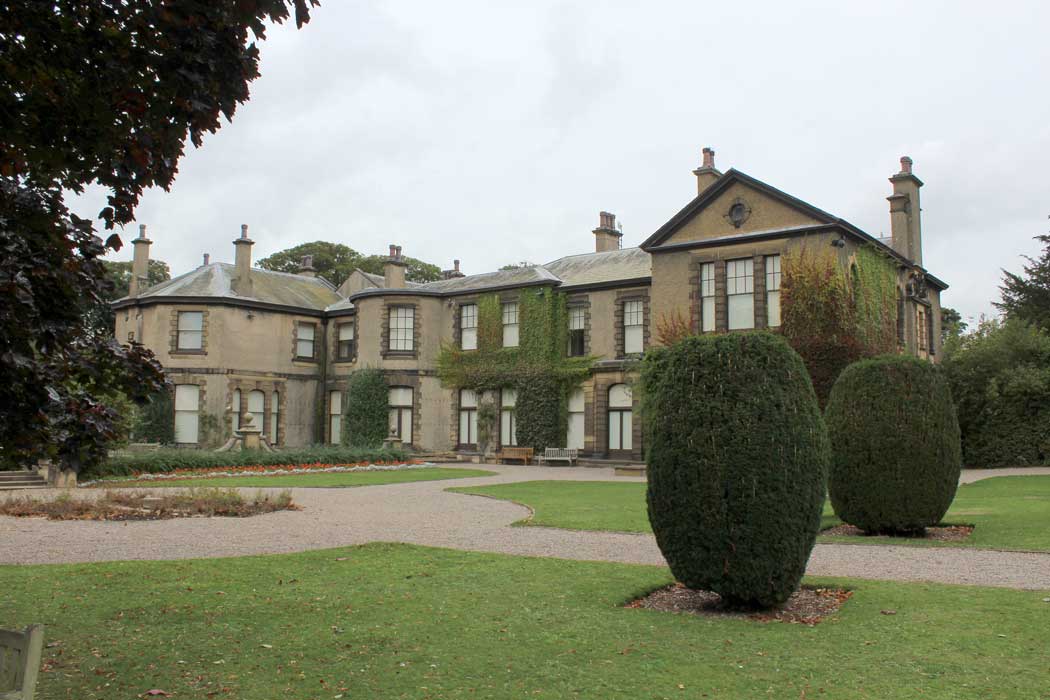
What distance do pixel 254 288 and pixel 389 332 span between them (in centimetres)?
652

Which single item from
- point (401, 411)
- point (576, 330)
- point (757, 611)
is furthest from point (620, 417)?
point (757, 611)

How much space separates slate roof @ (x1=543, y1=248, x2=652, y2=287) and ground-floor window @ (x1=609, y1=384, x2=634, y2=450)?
3981 millimetres

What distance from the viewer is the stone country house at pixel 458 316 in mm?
27328

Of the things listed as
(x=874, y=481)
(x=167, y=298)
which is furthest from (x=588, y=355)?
(x=874, y=481)

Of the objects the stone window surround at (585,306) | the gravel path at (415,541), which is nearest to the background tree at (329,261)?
the stone window surround at (585,306)

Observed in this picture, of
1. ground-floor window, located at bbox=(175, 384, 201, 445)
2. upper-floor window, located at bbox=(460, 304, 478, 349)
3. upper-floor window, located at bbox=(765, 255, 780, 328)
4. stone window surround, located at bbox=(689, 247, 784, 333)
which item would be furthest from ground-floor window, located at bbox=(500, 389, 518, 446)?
ground-floor window, located at bbox=(175, 384, 201, 445)

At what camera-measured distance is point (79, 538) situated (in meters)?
12.9

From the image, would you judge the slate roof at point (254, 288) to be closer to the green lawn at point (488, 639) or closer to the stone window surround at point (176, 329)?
the stone window surround at point (176, 329)

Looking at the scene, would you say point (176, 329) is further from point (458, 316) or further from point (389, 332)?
point (458, 316)

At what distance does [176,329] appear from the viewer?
3550cm

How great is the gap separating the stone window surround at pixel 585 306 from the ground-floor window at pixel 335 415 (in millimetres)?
11259

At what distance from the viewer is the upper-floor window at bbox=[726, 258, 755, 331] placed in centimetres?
2700

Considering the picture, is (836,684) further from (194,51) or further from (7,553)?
(7,553)

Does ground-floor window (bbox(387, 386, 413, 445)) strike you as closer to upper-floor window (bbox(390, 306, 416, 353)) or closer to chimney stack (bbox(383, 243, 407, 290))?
upper-floor window (bbox(390, 306, 416, 353))
